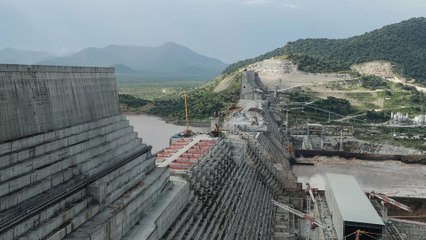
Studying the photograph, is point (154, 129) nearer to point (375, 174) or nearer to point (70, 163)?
point (375, 174)

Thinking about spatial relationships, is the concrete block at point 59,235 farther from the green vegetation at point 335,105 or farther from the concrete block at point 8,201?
the green vegetation at point 335,105

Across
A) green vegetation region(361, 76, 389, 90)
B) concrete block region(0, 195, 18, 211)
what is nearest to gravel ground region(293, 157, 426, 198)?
concrete block region(0, 195, 18, 211)

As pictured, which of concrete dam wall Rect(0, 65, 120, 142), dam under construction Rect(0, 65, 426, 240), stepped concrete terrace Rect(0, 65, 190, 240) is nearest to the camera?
stepped concrete terrace Rect(0, 65, 190, 240)

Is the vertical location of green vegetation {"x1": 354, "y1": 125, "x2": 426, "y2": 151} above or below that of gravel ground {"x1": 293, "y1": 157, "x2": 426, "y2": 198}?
below

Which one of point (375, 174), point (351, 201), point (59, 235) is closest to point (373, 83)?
point (375, 174)

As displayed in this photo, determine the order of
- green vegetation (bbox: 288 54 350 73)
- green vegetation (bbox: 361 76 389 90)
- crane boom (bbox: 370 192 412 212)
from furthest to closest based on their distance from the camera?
green vegetation (bbox: 288 54 350 73), green vegetation (bbox: 361 76 389 90), crane boom (bbox: 370 192 412 212)

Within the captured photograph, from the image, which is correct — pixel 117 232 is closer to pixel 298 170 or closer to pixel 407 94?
pixel 298 170

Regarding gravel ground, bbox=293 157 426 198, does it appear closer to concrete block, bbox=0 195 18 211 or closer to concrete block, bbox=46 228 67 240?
concrete block, bbox=46 228 67 240
